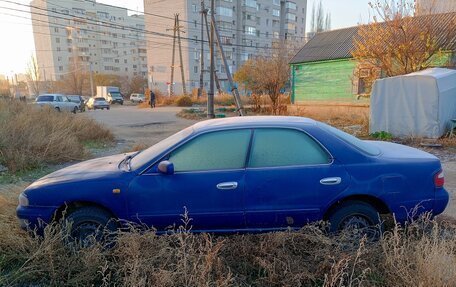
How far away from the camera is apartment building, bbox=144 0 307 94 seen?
55.1 m

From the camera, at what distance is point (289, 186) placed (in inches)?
122

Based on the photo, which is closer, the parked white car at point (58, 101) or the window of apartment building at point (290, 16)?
the parked white car at point (58, 101)

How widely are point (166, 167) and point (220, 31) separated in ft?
197

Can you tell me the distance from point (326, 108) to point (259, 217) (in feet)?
59.1

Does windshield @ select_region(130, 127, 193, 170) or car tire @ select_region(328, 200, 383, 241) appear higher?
windshield @ select_region(130, 127, 193, 170)

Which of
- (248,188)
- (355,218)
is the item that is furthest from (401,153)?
(248,188)

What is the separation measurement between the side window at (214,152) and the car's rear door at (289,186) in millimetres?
161

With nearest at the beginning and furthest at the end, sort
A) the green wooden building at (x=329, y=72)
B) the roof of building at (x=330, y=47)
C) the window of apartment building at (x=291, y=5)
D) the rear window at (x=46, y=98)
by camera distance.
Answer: the green wooden building at (x=329, y=72) → the roof of building at (x=330, y=47) → the rear window at (x=46, y=98) → the window of apartment building at (x=291, y=5)

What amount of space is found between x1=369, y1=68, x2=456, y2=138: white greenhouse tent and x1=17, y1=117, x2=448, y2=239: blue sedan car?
7.68m

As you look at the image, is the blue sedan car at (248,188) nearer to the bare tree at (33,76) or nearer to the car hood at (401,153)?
the car hood at (401,153)

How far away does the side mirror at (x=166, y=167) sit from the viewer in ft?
10.0

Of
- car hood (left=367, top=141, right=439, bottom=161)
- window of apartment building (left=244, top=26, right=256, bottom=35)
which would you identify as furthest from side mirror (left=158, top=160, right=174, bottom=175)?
window of apartment building (left=244, top=26, right=256, bottom=35)

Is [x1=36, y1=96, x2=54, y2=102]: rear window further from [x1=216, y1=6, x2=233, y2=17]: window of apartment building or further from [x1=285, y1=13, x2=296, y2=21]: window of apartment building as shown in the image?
[x1=285, y1=13, x2=296, y2=21]: window of apartment building

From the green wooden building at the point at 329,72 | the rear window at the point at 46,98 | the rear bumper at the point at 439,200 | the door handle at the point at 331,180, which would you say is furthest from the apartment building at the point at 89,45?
the rear bumper at the point at 439,200
